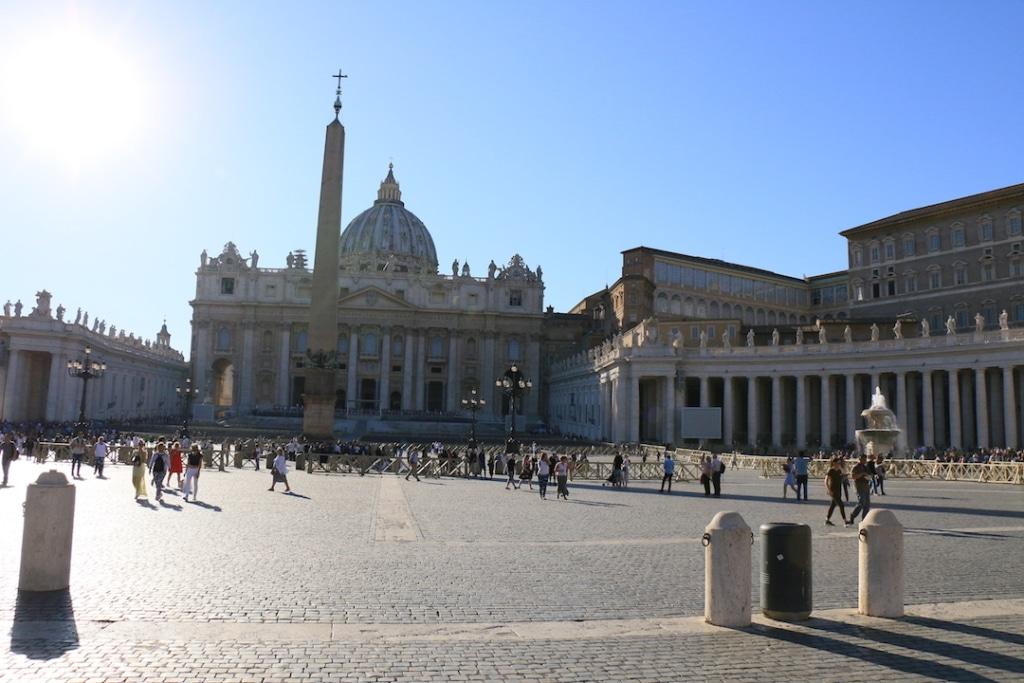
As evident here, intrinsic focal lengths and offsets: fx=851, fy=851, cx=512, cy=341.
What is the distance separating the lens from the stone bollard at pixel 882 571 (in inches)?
337

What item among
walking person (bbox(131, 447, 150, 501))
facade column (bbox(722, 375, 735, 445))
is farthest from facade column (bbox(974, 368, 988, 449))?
walking person (bbox(131, 447, 150, 501))

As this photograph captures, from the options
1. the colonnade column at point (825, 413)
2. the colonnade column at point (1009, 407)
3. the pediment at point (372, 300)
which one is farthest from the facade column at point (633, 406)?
the pediment at point (372, 300)

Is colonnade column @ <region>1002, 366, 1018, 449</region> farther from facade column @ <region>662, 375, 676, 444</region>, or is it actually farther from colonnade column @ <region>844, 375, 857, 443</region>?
facade column @ <region>662, 375, 676, 444</region>

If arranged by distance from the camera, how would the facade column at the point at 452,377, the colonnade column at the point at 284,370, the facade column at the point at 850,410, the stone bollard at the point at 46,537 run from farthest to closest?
1. the facade column at the point at 452,377
2. the colonnade column at the point at 284,370
3. the facade column at the point at 850,410
4. the stone bollard at the point at 46,537

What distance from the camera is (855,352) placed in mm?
51406

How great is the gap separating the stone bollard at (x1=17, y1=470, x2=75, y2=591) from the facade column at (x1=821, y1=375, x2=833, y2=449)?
49.4 metres

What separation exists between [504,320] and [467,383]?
820 centimetres

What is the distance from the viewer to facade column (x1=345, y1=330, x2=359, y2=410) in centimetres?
9100

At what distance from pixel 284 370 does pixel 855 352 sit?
59.5 meters

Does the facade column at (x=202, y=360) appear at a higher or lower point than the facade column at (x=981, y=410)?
higher

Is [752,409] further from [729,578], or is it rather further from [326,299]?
[729,578]

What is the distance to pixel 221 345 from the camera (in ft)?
302

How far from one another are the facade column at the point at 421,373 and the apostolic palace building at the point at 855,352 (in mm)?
17536

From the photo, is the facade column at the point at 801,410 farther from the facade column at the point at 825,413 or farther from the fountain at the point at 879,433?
the fountain at the point at 879,433
